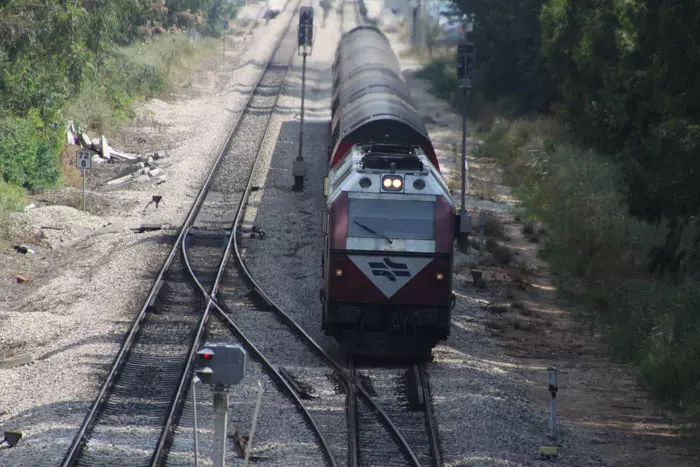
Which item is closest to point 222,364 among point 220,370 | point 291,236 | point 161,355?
point 220,370

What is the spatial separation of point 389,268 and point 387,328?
95 centimetres

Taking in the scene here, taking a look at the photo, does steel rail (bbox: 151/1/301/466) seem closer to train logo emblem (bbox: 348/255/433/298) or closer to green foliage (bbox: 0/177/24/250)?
train logo emblem (bbox: 348/255/433/298)

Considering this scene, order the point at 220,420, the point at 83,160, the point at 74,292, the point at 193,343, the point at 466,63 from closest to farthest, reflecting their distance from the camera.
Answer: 1. the point at 220,420
2. the point at 193,343
3. the point at 74,292
4. the point at 466,63
5. the point at 83,160

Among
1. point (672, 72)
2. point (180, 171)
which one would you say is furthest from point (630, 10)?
point (180, 171)

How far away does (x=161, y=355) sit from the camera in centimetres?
1584

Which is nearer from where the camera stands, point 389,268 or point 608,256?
point 389,268

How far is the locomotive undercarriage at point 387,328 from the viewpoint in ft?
50.9

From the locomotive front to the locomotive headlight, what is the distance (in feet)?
0.05

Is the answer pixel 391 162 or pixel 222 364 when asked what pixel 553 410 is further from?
pixel 222 364

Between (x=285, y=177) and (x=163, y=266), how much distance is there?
10.4 meters

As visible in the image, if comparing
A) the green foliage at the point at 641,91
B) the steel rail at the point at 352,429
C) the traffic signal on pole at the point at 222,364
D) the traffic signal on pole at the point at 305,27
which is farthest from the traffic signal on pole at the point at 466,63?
the traffic signal on pole at the point at 222,364

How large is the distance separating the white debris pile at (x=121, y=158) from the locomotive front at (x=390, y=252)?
15.5 meters

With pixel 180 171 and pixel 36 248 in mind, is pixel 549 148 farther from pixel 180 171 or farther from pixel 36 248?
pixel 36 248

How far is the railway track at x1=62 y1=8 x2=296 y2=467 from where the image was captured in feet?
39.6
